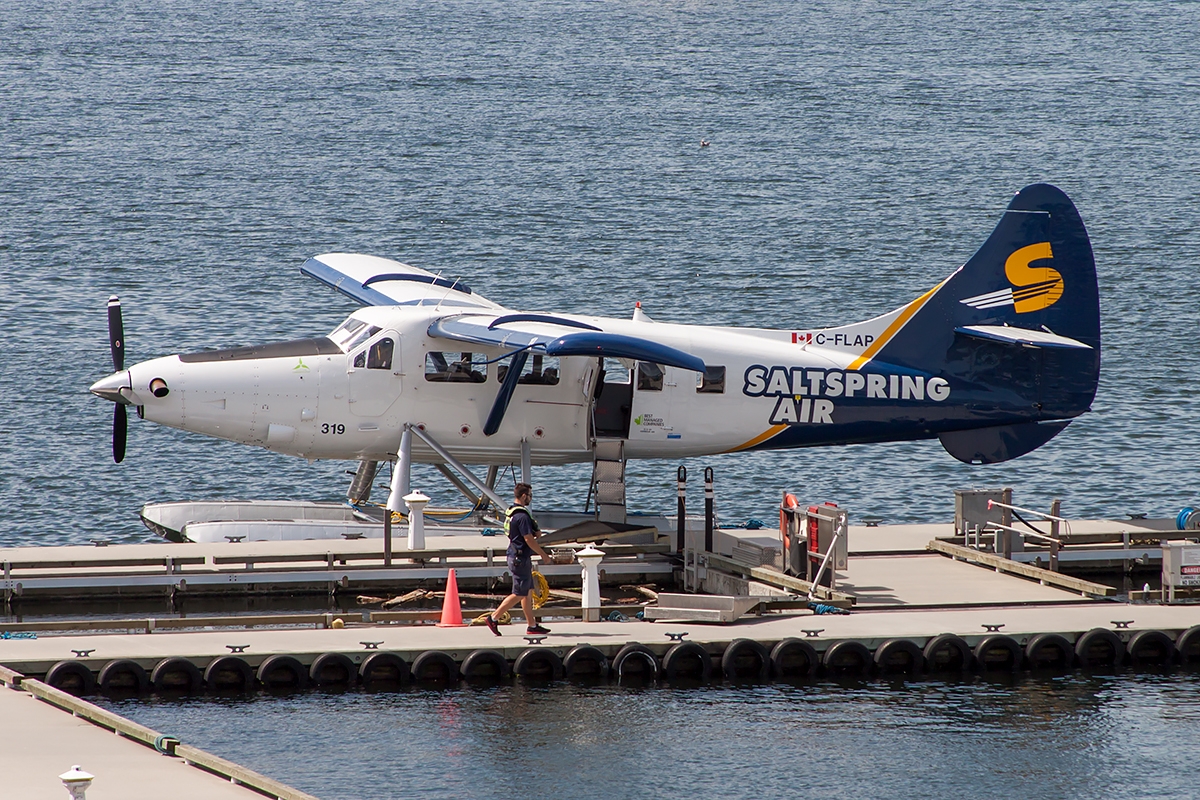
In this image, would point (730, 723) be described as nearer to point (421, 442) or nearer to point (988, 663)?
point (988, 663)

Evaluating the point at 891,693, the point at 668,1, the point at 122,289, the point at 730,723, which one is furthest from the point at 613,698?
the point at 668,1

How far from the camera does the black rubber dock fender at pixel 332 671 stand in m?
15.6

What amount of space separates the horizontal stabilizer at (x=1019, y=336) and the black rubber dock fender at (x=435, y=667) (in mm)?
8714

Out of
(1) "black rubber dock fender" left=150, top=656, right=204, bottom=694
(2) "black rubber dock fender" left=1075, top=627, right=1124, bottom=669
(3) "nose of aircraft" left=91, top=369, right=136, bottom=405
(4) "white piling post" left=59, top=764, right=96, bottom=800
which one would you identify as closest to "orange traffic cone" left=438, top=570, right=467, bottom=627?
(1) "black rubber dock fender" left=150, top=656, right=204, bottom=694

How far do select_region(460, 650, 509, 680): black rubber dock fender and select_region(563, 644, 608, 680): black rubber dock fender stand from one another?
1.90 ft

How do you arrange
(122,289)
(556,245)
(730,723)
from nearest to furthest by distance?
(730,723), (122,289), (556,245)

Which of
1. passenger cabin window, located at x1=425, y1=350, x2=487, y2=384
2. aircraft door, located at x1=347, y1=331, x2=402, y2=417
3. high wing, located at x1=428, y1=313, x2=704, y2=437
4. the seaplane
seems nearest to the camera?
high wing, located at x1=428, y1=313, x2=704, y2=437

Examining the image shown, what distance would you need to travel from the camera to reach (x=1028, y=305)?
70.9ft

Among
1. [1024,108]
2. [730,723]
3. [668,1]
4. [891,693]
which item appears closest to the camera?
[730,723]

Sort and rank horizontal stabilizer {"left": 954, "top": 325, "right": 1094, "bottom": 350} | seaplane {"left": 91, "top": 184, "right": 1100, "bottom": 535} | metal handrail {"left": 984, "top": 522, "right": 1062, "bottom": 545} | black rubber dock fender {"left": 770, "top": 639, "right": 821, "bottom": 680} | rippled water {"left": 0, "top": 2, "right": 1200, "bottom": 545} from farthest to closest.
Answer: rippled water {"left": 0, "top": 2, "right": 1200, "bottom": 545} < horizontal stabilizer {"left": 954, "top": 325, "right": 1094, "bottom": 350} < seaplane {"left": 91, "top": 184, "right": 1100, "bottom": 535} < metal handrail {"left": 984, "top": 522, "right": 1062, "bottom": 545} < black rubber dock fender {"left": 770, "top": 639, "right": 821, "bottom": 680}

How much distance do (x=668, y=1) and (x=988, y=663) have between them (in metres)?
94.1

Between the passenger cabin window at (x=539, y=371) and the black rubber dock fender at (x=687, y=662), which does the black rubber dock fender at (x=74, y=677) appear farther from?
the passenger cabin window at (x=539, y=371)

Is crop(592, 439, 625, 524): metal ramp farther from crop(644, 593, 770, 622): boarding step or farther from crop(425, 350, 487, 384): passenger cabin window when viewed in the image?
crop(644, 593, 770, 622): boarding step

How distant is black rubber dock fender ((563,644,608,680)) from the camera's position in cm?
1605
